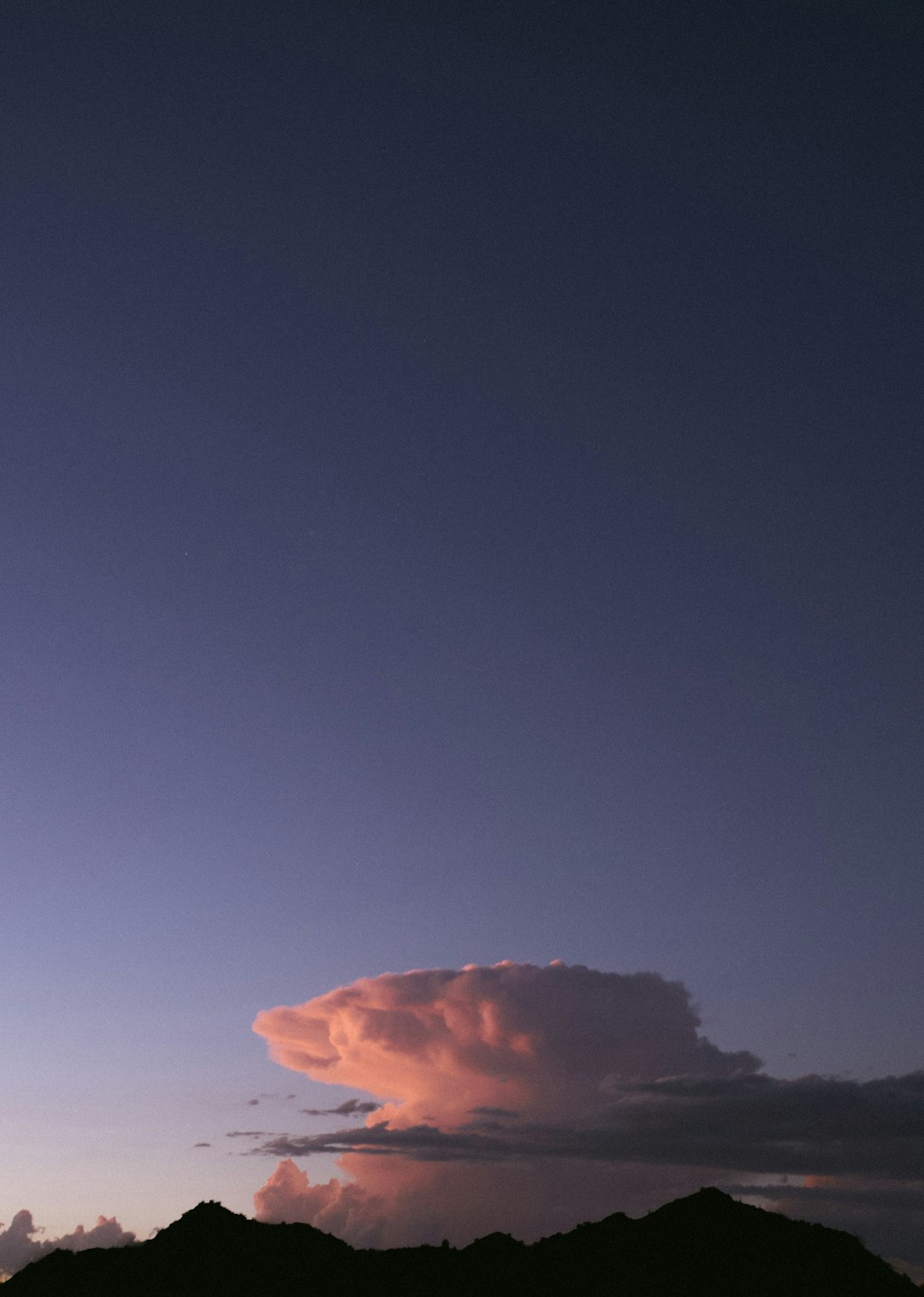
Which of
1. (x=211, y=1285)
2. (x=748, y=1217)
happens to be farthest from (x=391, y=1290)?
(x=748, y=1217)

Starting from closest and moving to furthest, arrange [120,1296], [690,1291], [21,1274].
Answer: [690,1291] < [120,1296] < [21,1274]

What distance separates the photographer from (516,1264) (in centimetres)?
7844

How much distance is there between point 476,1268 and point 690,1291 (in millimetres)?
15765

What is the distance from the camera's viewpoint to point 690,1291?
70375 millimetres

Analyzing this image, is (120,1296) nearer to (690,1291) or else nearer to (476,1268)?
(476,1268)

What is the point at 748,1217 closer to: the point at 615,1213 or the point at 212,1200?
the point at 615,1213

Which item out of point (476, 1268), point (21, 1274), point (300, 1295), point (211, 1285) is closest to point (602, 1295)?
point (476, 1268)

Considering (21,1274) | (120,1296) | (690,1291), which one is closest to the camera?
(690,1291)

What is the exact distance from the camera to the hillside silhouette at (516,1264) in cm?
7244

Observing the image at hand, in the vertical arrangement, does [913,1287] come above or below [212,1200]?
below

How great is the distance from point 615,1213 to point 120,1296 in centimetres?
3388

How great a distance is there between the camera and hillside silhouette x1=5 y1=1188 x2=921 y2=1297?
7244 cm

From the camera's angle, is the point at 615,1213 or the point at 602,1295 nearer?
the point at 602,1295

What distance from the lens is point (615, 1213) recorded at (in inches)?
3182
